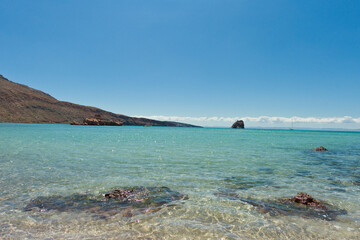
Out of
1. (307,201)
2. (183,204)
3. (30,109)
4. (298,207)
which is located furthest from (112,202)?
(30,109)

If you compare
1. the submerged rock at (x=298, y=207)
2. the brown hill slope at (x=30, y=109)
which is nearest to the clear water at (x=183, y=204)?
the submerged rock at (x=298, y=207)

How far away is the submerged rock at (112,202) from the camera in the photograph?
741 cm

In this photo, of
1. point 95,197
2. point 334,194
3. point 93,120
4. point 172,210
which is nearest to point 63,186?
point 95,197

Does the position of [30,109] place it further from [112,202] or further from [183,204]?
[183,204]

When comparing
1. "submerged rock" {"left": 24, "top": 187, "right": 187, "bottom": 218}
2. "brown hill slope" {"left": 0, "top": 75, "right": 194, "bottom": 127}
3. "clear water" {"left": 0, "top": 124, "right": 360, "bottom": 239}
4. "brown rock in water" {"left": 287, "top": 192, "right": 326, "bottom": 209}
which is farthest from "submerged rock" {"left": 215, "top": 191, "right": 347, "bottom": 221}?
"brown hill slope" {"left": 0, "top": 75, "right": 194, "bottom": 127}

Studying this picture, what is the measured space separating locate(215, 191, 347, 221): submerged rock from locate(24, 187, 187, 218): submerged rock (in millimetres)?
3089

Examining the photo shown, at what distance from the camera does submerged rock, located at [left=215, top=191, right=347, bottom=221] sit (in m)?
7.46

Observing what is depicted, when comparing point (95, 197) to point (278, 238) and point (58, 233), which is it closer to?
point (58, 233)

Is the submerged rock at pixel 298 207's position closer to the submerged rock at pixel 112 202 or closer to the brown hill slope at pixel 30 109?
the submerged rock at pixel 112 202

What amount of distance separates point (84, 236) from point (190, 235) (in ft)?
9.41

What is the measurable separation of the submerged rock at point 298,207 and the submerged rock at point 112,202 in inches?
122

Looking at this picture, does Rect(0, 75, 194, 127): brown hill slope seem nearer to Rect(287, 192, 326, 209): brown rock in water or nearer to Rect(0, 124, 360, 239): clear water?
Rect(0, 124, 360, 239): clear water

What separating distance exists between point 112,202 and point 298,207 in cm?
720

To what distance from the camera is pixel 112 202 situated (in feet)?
26.9
